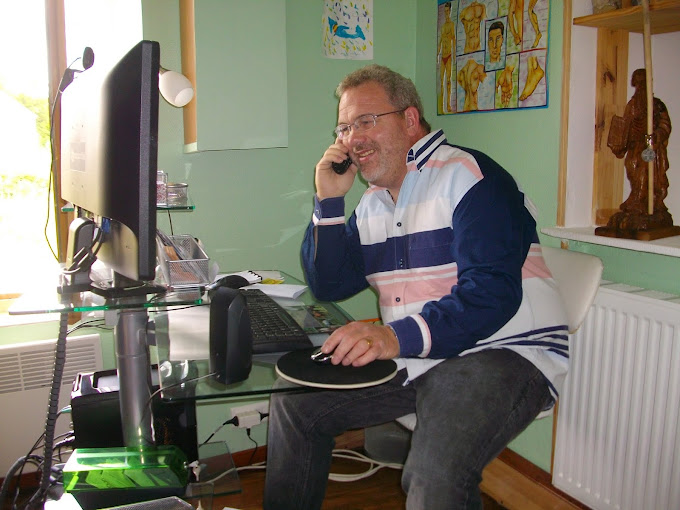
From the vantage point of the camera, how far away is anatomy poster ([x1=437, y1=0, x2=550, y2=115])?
6.25ft

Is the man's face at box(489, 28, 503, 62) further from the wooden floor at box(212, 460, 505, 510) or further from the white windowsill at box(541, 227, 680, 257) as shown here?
the wooden floor at box(212, 460, 505, 510)

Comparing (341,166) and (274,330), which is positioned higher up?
(341,166)

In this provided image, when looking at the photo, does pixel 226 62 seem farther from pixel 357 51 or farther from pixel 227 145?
pixel 357 51

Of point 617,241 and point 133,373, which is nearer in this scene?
point 133,373

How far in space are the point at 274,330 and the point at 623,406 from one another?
0.99 m

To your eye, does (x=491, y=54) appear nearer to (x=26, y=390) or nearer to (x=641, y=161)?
(x=641, y=161)

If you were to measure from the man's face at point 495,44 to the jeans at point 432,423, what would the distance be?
111 centimetres

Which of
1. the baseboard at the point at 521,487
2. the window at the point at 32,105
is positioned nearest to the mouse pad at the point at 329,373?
the baseboard at the point at 521,487

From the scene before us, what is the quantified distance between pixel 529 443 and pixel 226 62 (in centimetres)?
163

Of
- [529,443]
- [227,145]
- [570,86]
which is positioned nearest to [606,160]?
[570,86]

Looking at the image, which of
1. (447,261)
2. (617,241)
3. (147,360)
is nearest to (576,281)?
(617,241)

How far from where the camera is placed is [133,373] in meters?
Answer: 1.22

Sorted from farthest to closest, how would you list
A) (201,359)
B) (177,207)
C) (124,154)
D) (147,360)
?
(177,207) < (147,360) < (201,359) < (124,154)

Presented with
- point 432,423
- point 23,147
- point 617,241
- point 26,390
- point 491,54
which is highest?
point 491,54
